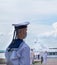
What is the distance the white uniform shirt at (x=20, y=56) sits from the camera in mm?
2277

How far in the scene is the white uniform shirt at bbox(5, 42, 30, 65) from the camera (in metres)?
2.28

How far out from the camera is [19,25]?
7.76 feet

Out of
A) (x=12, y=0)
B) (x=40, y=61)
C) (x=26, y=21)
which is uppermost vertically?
(x=12, y=0)

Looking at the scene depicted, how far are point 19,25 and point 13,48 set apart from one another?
7.9 inches

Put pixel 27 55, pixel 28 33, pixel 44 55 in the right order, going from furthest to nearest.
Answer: pixel 44 55, pixel 28 33, pixel 27 55

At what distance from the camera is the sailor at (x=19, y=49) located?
7.49 ft

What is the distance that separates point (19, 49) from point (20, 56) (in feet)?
0.20

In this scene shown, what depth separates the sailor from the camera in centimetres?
→ 228

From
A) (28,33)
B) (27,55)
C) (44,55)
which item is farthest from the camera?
(44,55)

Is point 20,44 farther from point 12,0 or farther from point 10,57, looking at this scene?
point 12,0

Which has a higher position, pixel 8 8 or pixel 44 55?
pixel 8 8

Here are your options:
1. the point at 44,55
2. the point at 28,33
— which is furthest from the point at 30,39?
the point at 44,55

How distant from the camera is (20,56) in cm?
229

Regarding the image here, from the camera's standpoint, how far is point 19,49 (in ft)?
7.60
